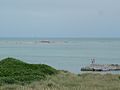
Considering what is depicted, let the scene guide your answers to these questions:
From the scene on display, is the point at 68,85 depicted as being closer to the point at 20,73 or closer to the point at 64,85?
the point at 64,85

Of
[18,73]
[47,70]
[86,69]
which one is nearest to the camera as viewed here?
[18,73]

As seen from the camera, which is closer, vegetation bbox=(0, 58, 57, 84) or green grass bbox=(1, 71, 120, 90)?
green grass bbox=(1, 71, 120, 90)

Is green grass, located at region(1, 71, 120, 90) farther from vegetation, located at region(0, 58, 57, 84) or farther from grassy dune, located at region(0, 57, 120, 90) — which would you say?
vegetation, located at region(0, 58, 57, 84)

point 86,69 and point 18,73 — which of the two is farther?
point 86,69

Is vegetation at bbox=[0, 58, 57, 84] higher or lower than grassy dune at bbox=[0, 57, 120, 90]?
higher

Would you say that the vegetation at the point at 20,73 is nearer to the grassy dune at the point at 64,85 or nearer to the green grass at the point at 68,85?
the grassy dune at the point at 64,85

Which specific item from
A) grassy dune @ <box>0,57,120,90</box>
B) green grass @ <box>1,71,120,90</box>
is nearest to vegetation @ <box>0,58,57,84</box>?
grassy dune @ <box>0,57,120,90</box>

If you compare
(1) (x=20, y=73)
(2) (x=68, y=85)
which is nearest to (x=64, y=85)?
(2) (x=68, y=85)

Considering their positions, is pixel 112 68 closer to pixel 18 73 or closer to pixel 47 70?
pixel 47 70

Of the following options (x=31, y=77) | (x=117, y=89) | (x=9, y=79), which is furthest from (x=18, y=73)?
(x=117, y=89)

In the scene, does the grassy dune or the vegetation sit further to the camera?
the vegetation

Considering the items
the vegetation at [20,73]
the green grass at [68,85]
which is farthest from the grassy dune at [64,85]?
the vegetation at [20,73]

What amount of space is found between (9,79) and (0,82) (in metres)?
1.22

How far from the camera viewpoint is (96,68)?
55.7 metres
